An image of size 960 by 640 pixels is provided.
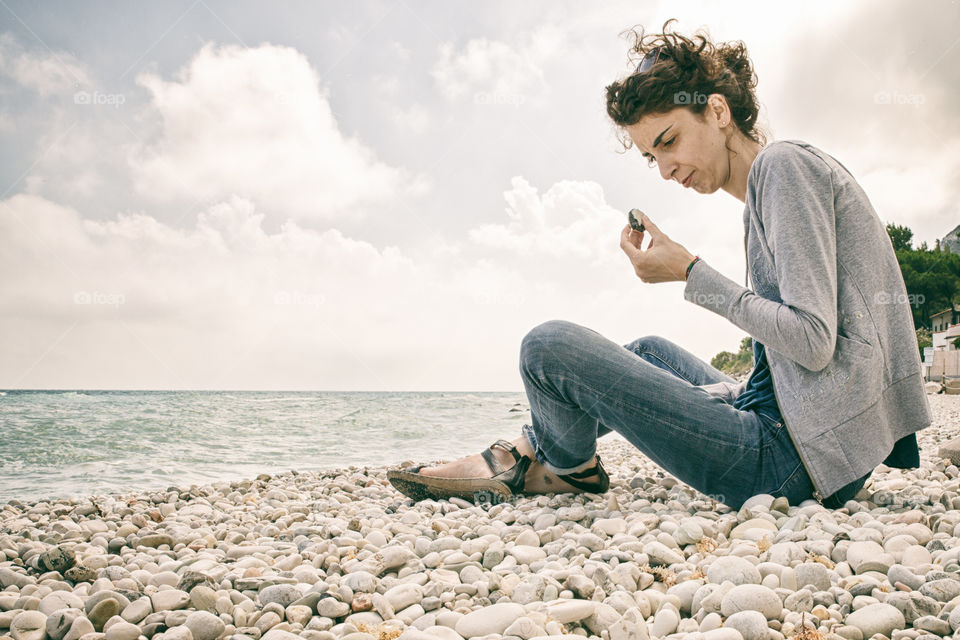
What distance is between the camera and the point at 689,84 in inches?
93.5

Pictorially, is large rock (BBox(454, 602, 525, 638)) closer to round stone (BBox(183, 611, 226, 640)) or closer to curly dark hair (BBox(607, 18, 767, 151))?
round stone (BBox(183, 611, 226, 640))

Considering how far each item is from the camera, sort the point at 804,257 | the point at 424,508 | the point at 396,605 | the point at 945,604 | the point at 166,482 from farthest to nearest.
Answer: the point at 166,482
the point at 424,508
the point at 804,257
the point at 396,605
the point at 945,604

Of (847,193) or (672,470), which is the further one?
(672,470)

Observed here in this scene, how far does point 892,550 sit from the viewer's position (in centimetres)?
169

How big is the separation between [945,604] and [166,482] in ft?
17.2

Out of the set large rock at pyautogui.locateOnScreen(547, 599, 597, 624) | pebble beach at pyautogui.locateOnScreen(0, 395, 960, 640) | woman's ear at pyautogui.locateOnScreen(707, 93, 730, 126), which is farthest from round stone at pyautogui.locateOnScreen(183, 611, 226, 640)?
woman's ear at pyautogui.locateOnScreen(707, 93, 730, 126)

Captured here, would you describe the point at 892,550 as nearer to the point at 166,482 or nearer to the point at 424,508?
the point at 424,508

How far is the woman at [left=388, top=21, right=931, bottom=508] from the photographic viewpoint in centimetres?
194

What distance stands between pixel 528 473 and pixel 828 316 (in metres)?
1.44

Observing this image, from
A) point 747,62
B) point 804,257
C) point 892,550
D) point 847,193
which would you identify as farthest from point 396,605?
point 747,62

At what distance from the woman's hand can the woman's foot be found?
0.97 meters

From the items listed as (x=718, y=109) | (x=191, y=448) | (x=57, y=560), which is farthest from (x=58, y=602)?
(x=191, y=448)

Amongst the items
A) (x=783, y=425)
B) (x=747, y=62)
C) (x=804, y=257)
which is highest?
(x=747, y=62)

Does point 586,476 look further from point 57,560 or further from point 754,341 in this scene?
point 57,560
